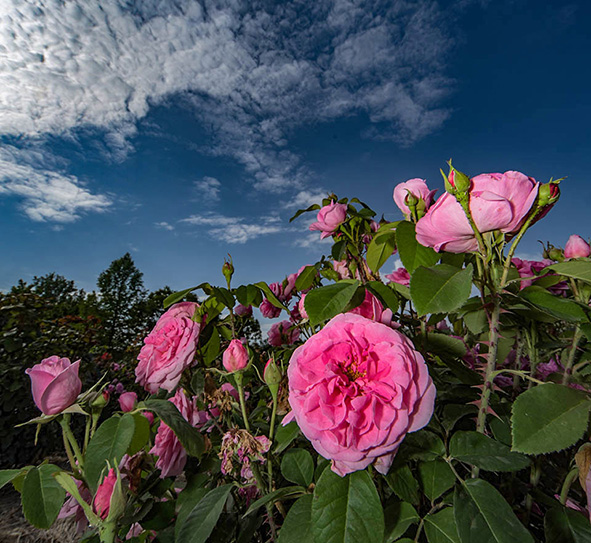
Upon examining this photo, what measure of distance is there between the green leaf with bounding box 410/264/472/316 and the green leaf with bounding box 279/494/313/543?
0.35m

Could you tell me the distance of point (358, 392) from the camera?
47cm

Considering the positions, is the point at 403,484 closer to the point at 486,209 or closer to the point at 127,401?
the point at 486,209

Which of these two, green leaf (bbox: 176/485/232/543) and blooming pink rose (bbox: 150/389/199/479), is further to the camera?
blooming pink rose (bbox: 150/389/199/479)

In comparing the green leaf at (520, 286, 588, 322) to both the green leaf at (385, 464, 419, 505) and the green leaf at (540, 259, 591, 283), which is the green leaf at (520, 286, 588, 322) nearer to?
the green leaf at (540, 259, 591, 283)

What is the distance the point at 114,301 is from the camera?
1648 centimetres

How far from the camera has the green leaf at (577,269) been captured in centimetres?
47

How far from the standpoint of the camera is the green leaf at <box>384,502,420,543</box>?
19.2 inches

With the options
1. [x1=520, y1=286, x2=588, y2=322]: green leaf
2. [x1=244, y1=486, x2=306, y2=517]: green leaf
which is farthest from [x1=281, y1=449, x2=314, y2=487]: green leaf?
[x1=520, y1=286, x2=588, y2=322]: green leaf

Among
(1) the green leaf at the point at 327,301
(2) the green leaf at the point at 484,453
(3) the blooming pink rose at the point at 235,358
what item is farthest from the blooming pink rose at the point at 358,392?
(3) the blooming pink rose at the point at 235,358

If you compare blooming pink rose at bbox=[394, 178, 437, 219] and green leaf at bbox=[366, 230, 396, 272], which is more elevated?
blooming pink rose at bbox=[394, 178, 437, 219]

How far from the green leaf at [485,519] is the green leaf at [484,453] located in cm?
3

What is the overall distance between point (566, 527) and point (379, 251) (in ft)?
1.69

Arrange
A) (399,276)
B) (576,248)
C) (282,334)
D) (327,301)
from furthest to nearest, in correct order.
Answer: (282,334), (399,276), (576,248), (327,301)

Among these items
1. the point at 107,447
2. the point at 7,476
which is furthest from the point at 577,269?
the point at 7,476
